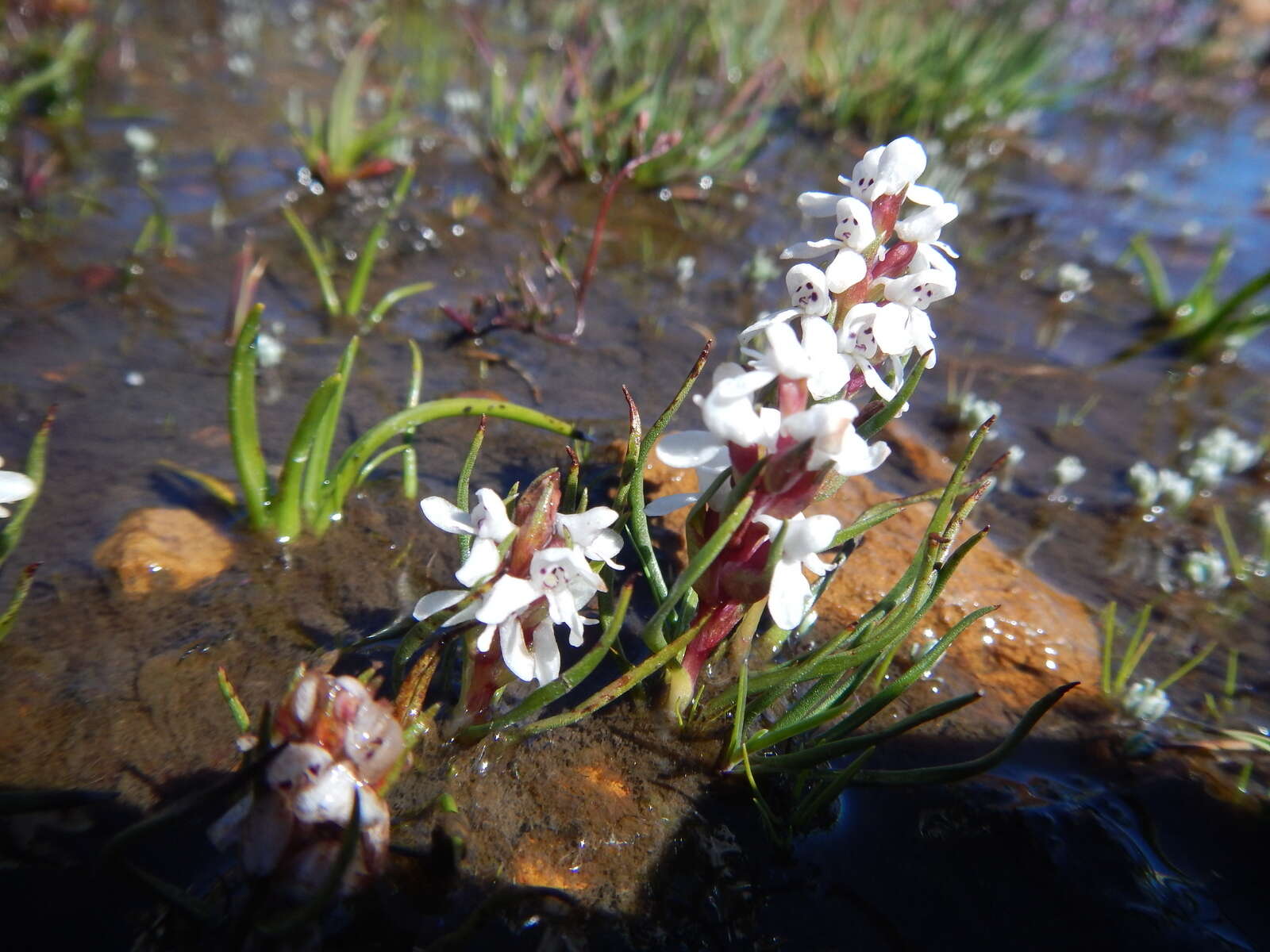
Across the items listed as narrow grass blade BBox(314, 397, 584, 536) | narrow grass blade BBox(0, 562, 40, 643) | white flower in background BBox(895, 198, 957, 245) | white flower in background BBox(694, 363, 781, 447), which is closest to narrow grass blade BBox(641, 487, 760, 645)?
white flower in background BBox(694, 363, 781, 447)

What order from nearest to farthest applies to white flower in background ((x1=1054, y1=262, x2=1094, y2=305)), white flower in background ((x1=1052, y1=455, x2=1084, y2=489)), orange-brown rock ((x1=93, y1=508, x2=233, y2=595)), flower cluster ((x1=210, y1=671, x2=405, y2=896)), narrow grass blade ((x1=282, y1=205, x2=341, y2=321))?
1. flower cluster ((x1=210, y1=671, x2=405, y2=896))
2. orange-brown rock ((x1=93, y1=508, x2=233, y2=595))
3. white flower in background ((x1=1052, y1=455, x2=1084, y2=489))
4. narrow grass blade ((x1=282, y1=205, x2=341, y2=321))
5. white flower in background ((x1=1054, y1=262, x2=1094, y2=305))

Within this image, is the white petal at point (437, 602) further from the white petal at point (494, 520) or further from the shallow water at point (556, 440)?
the shallow water at point (556, 440)

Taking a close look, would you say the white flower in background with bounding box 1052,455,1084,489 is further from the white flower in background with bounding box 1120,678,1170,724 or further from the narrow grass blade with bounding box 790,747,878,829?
the narrow grass blade with bounding box 790,747,878,829

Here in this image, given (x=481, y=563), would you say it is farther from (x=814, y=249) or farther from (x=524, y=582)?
(x=814, y=249)

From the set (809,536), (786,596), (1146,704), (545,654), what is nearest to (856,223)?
(809,536)

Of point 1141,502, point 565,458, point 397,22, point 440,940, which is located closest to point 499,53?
point 397,22

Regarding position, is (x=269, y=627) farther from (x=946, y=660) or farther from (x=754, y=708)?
(x=946, y=660)
